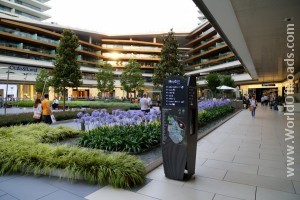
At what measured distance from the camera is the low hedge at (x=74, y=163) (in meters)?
3.84

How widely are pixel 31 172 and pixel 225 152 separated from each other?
467 cm

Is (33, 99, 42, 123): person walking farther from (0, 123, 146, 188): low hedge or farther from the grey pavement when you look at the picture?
the grey pavement

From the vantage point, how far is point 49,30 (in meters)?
50.4

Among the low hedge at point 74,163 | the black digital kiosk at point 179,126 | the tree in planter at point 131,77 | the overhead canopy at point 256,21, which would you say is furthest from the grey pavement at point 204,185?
the tree in planter at point 131,77

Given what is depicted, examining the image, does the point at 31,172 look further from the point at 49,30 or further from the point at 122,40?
the point at 122,40

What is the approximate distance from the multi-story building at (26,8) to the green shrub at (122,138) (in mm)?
57203

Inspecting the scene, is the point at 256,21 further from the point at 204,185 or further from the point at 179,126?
the point at 204,185

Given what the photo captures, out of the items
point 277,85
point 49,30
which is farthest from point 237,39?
point 49,30

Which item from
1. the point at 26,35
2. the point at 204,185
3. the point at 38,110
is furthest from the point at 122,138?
the point at 26,35

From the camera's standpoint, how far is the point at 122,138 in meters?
5.84

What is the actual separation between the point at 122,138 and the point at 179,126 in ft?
7.57

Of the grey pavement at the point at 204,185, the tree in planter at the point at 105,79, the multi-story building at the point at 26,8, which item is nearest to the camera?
the grey pavement at the point at 204,185

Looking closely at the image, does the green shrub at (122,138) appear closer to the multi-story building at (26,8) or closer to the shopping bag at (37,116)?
the shopping bag at (37,116)

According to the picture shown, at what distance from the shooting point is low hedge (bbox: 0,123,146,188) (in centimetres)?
384
